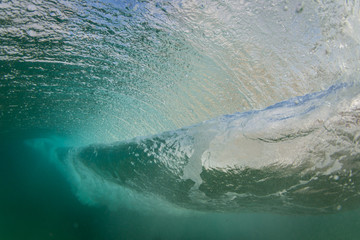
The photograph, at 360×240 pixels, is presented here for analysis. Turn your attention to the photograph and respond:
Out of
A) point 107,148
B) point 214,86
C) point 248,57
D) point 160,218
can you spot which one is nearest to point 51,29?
point 214,86

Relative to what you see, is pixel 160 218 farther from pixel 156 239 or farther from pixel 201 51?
pixel 201 51

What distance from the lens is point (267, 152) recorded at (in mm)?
6680

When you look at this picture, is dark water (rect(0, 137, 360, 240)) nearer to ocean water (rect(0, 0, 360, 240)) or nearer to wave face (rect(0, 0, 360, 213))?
ocean water (rect(0, 0, 360, 240))

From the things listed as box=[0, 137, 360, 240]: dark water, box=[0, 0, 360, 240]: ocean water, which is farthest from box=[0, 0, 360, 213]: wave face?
box=[0, 137, 360, 240]: dark water

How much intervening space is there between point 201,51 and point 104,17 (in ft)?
7.60

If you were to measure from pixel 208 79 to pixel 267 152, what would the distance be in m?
3.75

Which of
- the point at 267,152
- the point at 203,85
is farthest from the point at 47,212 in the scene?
the point at 267,152

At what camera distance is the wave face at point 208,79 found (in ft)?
11.5

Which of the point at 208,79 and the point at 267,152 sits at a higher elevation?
the point at 208,79

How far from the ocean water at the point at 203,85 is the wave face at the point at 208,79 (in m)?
0.03

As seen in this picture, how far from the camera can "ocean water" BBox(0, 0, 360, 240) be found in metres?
3.52

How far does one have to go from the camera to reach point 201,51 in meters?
4.40

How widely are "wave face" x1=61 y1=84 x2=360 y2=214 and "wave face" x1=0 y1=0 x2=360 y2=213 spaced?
1.8 inches

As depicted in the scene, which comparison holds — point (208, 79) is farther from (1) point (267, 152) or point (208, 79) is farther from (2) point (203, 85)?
(1) point (267, 152)
